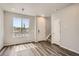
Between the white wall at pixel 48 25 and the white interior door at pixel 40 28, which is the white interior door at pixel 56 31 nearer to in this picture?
the white wall at pixel 48 25

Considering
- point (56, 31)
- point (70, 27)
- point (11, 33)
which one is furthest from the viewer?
point (70, 27)

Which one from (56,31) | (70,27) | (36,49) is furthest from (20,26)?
(70,27)

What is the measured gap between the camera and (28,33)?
2.82 metres

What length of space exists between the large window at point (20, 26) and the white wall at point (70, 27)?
2.77ft

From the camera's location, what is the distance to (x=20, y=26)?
2748 millimetres

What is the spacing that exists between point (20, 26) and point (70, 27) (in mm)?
1577

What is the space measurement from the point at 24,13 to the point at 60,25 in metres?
1.15

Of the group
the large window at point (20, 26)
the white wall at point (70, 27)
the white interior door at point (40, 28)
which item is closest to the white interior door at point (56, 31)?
the white wall at point (70, 27)

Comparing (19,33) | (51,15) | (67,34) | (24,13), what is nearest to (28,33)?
(19,33)

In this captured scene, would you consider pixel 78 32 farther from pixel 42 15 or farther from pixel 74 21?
pixel 42 15

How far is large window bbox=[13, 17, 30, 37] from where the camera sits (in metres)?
2.70

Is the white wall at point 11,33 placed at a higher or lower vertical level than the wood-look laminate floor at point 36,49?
higher

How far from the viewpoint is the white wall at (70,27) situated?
2.79m

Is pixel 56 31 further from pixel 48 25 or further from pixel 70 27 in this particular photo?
pixel 70 27
